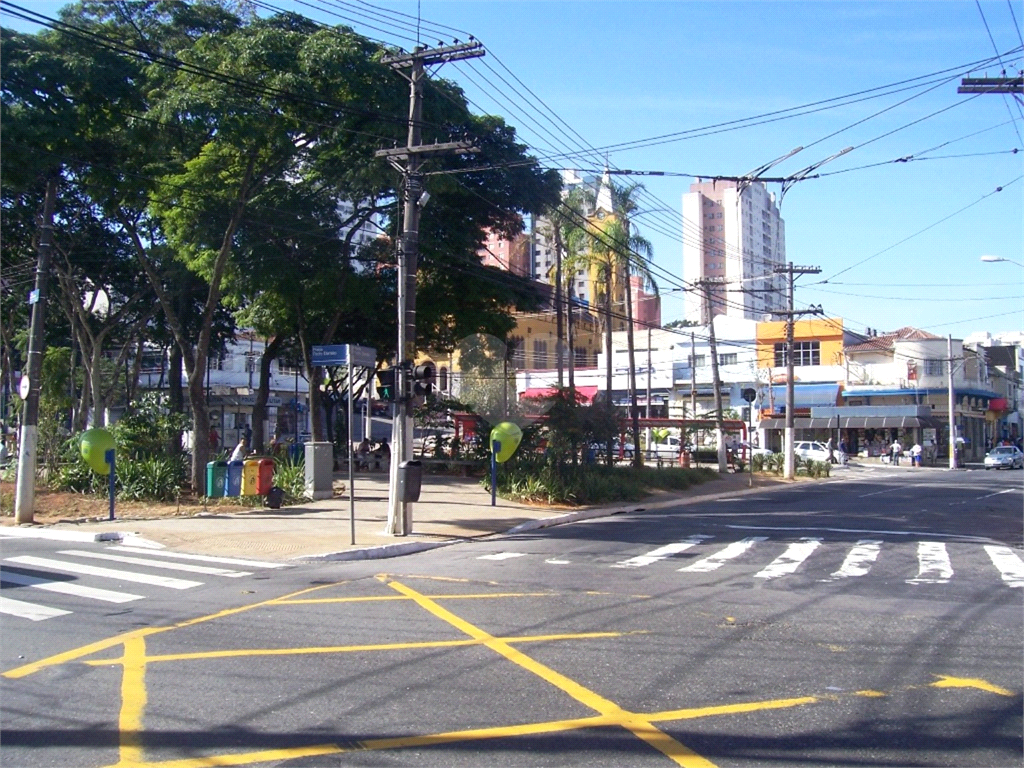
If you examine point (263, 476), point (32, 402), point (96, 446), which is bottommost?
point (263, 476)

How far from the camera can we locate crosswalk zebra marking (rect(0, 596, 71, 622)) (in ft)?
32.1

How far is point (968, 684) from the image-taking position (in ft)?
23.8

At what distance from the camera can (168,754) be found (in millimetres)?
5711

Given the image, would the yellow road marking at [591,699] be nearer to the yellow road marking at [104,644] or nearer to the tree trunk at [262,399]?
the yellow road marking at [104,644]

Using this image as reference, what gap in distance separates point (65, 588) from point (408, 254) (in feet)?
27.7

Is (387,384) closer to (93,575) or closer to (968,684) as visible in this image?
(93,575)

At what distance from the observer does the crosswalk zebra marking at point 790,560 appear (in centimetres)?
1288

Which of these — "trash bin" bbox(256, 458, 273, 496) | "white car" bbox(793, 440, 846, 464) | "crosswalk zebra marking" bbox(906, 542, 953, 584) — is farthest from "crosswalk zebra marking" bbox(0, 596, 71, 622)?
"white car" bbox(793, 440, 846, 464)

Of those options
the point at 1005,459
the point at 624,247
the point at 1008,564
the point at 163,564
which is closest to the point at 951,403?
the point at 1005,459

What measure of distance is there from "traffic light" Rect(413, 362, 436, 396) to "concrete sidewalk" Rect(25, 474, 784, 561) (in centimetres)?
262

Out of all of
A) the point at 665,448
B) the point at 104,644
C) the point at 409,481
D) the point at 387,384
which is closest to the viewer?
the point at 104,644

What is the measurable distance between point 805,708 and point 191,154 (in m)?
21.4

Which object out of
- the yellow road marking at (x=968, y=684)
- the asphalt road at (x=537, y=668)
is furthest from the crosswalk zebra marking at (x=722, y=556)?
the yellow road marking at (x=968, y=684)

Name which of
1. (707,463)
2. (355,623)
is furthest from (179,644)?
(707,463)
